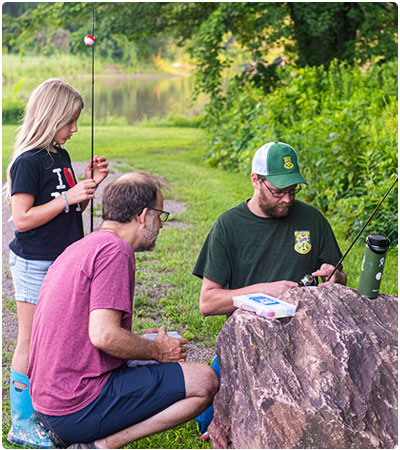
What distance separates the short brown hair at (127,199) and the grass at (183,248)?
129 centimetres

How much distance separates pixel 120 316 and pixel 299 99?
7.20 meters

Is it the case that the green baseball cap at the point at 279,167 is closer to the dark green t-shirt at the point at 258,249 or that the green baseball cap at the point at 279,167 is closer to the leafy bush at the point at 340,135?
the dark green t-shirt at the point at 258,249

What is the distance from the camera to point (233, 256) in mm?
3262

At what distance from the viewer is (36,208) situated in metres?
3.09

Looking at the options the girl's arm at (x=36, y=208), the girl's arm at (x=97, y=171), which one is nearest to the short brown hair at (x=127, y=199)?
the girl's arm at (x=36, y=208)

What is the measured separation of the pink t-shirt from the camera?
2.47 m

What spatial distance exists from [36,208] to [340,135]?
15.3 ft

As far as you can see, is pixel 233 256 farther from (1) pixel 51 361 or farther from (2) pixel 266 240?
(1) pixel 51 361

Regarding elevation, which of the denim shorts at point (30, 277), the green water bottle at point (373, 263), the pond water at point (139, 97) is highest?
the pond water at point (139, 97)

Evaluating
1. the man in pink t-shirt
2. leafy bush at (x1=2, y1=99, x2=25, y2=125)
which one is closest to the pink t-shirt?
the man in pink t-shirt

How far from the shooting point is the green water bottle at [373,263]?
244 centimetres

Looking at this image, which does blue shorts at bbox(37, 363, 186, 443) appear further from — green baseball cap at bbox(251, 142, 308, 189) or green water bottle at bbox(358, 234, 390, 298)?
green baseball cap at bbox(251, 142, 308, 189)

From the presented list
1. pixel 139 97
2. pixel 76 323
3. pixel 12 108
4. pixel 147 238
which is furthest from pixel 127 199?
pixel 139 97

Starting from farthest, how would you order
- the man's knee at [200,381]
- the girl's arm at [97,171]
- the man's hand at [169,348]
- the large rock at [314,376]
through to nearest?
the girl's arm at [97,171]
the man's hand at [169,348]
the man's knee at [200,381]
the large rock at [314,376]
